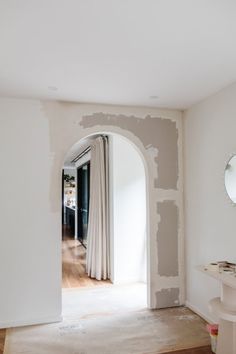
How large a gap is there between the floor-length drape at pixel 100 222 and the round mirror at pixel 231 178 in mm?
2379

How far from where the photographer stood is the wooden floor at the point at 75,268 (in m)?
4.78

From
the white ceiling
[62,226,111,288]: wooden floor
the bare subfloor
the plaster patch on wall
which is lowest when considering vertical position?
[62,226,111,288]: wooden floor

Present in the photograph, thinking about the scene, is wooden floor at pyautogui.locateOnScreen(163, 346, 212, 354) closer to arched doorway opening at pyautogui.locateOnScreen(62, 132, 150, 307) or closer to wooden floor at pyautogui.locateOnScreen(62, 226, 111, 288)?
arched doorway opening at pyautogui.locateOnScreen(62, 132, 150, 307)

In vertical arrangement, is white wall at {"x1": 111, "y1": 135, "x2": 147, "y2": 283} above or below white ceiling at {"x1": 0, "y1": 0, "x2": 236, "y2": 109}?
below

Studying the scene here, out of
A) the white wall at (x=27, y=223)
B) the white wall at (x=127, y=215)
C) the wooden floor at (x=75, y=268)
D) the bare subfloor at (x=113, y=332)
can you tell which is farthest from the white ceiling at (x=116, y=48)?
the wooden floor at (x=75, y=268)

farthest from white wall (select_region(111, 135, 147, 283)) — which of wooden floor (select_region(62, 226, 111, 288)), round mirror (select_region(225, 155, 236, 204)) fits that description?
round mirror (select_region(225, 155, 236, 204))

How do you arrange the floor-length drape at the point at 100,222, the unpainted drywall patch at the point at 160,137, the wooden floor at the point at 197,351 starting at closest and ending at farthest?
the wooden floor at the point at 197,351 → the unpainted drywall patch at the point at 160,137 → the floor-length drape at the point at 100,222

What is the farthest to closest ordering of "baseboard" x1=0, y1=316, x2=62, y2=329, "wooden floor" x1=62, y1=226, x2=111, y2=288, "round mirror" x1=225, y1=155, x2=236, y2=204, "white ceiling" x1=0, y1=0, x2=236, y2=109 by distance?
"wooden floor" x1=62, y1=226, x2=111, y2=288 < "baseboard" x1=0, y1=316, x2=62, y2=329 < "round mirror" x1=225, y1=155, x2=236, y2=204 < "white ceiling" x1=0, y1=0, x2=236, y2=109

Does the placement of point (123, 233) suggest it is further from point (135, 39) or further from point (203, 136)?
point (135, 39)

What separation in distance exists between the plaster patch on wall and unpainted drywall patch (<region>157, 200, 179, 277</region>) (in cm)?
20

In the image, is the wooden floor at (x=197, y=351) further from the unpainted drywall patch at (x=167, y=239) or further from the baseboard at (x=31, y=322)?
the baseboard at (x=31, y=322)

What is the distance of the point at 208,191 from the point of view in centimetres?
338

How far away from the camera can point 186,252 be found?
12.6 feet

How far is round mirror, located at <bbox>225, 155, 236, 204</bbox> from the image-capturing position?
2912 mm
